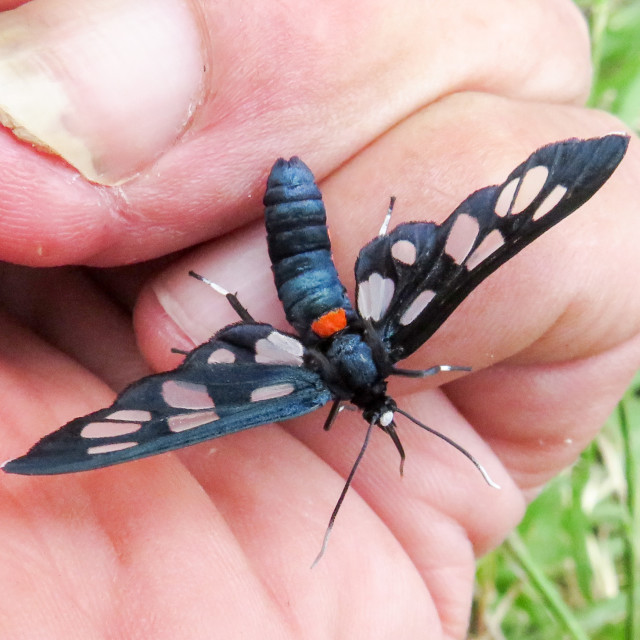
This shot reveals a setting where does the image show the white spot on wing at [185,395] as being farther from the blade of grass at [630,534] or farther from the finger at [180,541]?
the blade of grass at [630,534]

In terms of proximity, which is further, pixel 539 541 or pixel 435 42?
pixel 539 541

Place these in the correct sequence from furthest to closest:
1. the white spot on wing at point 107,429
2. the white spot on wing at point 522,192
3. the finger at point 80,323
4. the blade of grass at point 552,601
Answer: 1. the blade of grass at point 552,601
2. the finger at point 80,323
3. the white spot on wing at point 522,192
4. the white spot on wing at point 107,429

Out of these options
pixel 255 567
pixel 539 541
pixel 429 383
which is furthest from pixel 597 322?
pixel 539 541

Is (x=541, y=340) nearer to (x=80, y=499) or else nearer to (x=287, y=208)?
(x=287, y=208)

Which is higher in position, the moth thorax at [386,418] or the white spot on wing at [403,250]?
the white spot on wing at [403,250]

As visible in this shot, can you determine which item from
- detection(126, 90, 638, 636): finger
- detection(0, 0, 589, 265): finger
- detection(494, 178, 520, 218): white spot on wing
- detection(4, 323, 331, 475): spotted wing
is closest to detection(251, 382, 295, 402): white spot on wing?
detection(4, 323, 331, 475): spotted wing

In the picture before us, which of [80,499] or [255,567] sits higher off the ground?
[80,499]

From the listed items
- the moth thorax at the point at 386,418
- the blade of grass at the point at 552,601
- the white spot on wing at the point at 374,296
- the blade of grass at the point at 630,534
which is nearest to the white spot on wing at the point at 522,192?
the white spot on wing at the point at 374,296
